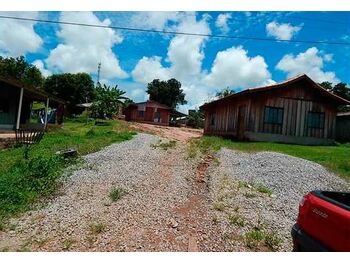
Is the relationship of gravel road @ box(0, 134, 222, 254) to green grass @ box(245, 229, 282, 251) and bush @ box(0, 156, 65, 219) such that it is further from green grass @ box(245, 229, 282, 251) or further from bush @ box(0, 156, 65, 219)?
green grass @ box(245, 229, 282, 251)

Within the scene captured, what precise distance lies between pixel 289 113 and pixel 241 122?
2.99m

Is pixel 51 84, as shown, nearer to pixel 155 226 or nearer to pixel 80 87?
pixel 80 87

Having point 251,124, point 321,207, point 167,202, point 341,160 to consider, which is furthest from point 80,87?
point 321,207

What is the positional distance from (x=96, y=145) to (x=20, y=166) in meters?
6.34

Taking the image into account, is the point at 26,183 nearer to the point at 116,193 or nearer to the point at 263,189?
the point at 116,193

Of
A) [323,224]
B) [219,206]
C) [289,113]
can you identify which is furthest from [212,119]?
[323,224]

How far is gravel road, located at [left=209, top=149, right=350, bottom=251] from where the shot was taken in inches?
310

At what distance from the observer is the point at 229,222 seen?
7.59 metres

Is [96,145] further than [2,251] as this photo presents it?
Yes

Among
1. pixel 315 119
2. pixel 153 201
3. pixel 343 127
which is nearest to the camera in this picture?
pixel 153 201

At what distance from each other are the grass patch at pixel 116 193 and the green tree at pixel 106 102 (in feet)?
129

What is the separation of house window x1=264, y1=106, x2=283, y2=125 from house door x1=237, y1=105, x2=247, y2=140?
1389 millimetres

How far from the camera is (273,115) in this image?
24.2m

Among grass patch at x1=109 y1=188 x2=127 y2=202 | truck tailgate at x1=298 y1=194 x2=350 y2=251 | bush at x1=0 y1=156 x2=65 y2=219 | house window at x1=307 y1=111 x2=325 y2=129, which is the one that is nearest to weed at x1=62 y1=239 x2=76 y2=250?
bush at x1=0 y1=156 x2=65 y2=219
